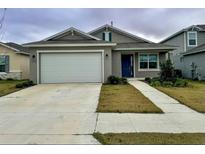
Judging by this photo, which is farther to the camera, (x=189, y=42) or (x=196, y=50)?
(x=189, y=42)

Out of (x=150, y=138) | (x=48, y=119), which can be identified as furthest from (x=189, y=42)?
(x=150, y=138)

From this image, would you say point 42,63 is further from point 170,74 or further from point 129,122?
point 129,122

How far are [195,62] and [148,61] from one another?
5.79 m

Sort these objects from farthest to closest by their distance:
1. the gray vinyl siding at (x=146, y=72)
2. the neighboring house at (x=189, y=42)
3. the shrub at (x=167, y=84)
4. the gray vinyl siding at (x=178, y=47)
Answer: the gray vinyl siding at (x=178, y=47), the neighboring house at (x=189, y=42), the gray vinyl siding at (x=146, y=72), the shrub at (x=167, y=84)

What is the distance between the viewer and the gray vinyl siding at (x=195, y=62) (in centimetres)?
2442

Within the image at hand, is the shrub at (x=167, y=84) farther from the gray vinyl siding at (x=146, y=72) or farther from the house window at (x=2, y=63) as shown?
the house window at (x=2, y=63)

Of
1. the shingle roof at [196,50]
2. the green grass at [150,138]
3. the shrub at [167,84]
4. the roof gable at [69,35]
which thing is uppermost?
the roof gable at [69,35]

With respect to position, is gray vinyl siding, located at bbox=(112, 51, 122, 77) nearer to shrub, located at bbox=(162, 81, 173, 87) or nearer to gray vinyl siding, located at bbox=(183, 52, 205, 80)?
shrub, located at bbox=(162, 81, 173, 87)

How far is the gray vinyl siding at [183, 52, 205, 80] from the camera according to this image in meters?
24.4

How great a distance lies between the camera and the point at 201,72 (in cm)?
2480

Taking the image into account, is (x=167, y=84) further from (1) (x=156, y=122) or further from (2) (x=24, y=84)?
(1) (x=156, y=122)

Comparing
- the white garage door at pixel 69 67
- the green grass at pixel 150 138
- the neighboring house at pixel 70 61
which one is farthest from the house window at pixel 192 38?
the green grass at pixel 150 138

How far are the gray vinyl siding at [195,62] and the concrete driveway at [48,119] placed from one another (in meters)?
14.7

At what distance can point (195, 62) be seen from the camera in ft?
85.7
